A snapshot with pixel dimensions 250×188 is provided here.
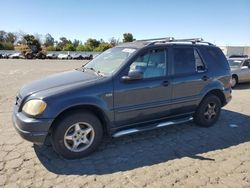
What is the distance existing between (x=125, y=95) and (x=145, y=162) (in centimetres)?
118

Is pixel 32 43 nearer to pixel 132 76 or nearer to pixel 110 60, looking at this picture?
pixel 110 60

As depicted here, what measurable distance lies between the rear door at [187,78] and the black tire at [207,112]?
0.25 metres

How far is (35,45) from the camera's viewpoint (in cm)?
6038

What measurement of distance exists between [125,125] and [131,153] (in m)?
0.51

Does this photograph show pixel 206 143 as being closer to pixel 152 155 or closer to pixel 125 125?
pixel 152 155

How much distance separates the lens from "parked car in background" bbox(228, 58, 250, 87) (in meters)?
11.7

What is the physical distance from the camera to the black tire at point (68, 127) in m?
3.91

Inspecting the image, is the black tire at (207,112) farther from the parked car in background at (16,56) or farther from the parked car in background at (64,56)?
the parked car in background at (64,56)

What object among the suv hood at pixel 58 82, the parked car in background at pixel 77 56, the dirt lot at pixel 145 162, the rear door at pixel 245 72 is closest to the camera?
the dirt lot at pixel 145 162

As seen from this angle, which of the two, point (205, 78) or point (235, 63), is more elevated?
point (205, 78)

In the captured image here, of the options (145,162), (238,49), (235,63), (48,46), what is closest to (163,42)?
(145,162)

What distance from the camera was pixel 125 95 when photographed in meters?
4.37

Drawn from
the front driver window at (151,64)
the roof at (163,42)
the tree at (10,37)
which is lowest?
the front driver window at (151,64)

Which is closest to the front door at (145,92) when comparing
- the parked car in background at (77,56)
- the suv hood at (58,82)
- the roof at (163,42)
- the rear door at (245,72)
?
the roof at (163,42)
